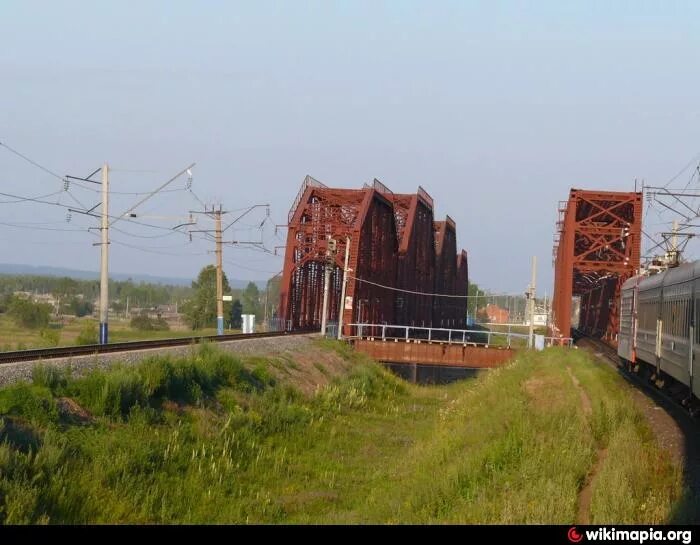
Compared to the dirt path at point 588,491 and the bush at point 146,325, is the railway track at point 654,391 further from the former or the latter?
the bush at point 146,325

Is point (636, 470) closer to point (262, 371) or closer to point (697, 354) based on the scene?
point (697, 354)

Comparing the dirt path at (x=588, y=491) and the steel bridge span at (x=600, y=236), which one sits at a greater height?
the steel bridge span at (x=600, y=236)

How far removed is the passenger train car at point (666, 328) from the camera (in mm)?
19109

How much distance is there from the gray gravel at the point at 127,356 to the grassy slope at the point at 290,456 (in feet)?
2.71

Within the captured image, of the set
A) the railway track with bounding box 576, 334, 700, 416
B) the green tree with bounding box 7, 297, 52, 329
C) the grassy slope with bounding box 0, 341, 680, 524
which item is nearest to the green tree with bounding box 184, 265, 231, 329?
the green tree with bounding box 7, 297, 52, 329

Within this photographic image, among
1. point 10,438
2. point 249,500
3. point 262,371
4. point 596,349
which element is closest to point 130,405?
point 249,500

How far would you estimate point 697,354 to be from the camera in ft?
59.2

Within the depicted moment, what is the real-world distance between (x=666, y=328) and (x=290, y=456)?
30.7 ft

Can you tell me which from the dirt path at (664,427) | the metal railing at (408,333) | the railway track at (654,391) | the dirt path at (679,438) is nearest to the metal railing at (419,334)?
the metal railing at (408,333)

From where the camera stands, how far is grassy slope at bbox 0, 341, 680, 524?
13359 millimetres

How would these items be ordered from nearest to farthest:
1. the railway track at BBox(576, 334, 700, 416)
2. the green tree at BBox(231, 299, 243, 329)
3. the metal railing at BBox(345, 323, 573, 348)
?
the railway track at BBox(576, 334, 700, 416)
the metal railing at BBox(345, 323, 573, 348)
the green tree at BBox(231, 299, 243, 329)

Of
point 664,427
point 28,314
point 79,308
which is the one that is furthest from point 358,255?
point 79,308

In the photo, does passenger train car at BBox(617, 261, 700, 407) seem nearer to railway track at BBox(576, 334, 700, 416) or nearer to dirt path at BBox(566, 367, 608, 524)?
railway track at BBox(576, 334, 700, 416)

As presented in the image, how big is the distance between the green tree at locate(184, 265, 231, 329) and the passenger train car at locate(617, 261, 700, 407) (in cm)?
6836
